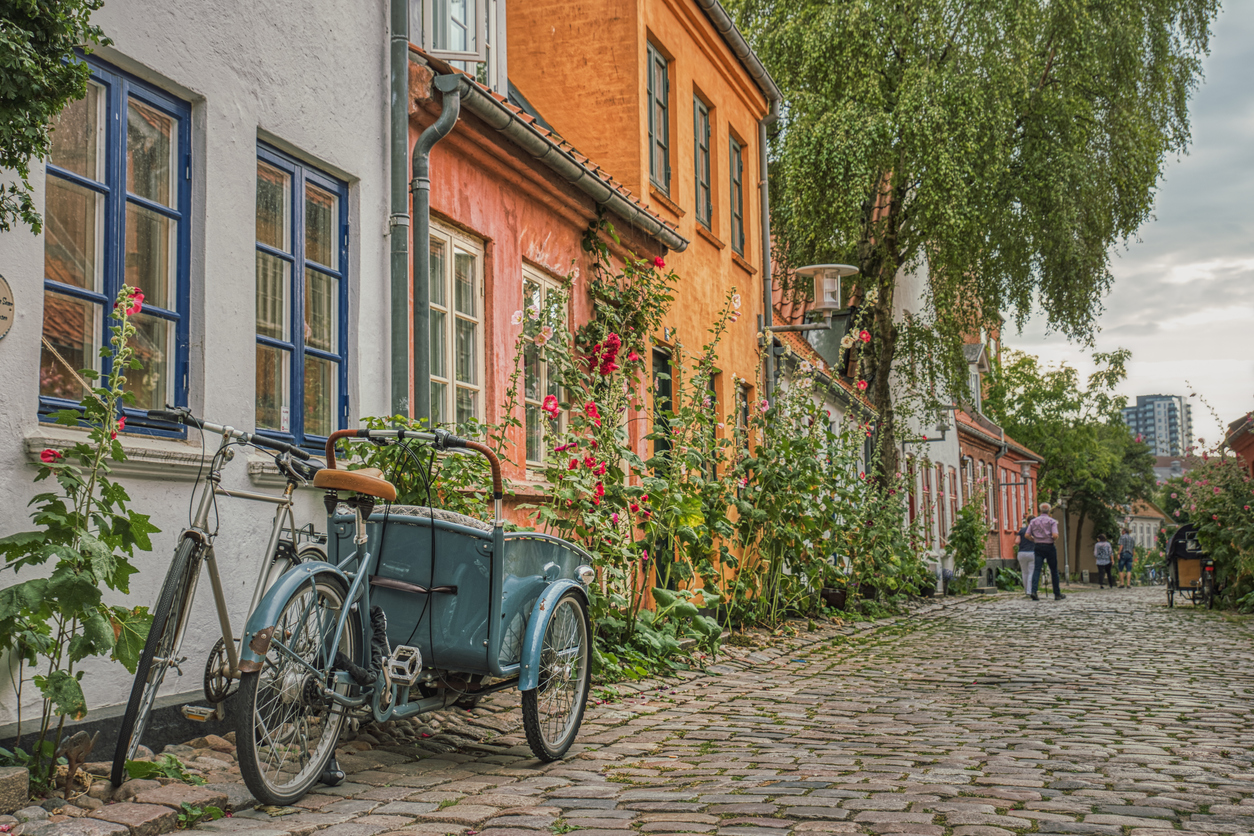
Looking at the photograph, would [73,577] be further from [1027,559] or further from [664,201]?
[1027,559]

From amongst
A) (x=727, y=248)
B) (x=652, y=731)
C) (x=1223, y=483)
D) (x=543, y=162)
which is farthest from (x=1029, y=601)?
(x=652, y=731)

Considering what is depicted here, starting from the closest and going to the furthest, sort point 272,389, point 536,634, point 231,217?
1. point 536,634
2. point 231,217
3. point 272,389

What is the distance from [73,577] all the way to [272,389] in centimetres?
217

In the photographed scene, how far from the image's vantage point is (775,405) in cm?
1203

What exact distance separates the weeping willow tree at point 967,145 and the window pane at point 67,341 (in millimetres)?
14214

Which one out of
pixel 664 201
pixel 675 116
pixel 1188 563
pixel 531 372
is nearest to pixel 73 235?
pixel 531 372

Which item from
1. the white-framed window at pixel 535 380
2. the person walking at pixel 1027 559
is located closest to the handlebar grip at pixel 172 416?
the white-framed window at pixel 535 380

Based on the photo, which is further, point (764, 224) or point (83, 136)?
point (764, 224)

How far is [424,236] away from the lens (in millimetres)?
7059

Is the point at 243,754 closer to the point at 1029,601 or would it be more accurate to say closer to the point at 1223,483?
the point at 1223,483

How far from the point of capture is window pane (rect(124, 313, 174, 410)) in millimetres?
5027

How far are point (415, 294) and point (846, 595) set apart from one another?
350 inches

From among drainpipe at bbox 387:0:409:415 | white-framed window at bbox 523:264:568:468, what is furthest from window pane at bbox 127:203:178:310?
white-framed window at bbox 523:264:568:468

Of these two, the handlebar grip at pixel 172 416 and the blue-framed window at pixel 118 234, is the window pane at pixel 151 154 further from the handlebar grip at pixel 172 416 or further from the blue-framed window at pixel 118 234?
the handlebar grip at pixel 172 416
